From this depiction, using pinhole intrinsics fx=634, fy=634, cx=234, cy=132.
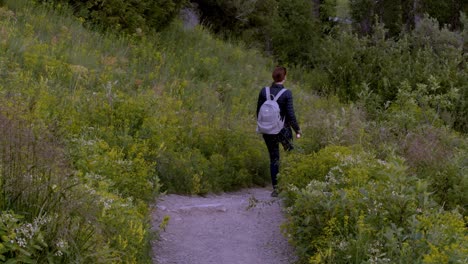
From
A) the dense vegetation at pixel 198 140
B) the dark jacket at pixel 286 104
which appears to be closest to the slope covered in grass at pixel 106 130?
the dense vegetation at pixel 198 140

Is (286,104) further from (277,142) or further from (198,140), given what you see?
(198,140)

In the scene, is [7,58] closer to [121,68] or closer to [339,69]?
[121,68]

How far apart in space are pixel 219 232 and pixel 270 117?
203 cm

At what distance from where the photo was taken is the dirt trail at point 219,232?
644 centimetres

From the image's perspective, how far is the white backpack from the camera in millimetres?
8617

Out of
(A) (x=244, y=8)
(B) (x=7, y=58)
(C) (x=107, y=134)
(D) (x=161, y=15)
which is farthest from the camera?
(A) (x=244, y=8)

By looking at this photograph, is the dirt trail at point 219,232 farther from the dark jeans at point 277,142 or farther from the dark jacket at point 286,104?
the dark jacket at point 286,104

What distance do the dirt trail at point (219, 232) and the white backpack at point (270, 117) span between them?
101 centimetres

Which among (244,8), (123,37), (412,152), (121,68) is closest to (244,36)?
(244,8)

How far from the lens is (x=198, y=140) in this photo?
10125 millimetres

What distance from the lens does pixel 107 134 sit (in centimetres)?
814

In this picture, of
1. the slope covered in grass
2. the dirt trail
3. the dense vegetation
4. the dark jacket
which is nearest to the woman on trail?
the dark jacket

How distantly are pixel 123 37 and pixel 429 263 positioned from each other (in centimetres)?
1070

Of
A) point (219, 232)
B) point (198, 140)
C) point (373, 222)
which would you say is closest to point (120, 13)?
point (198, 140)
